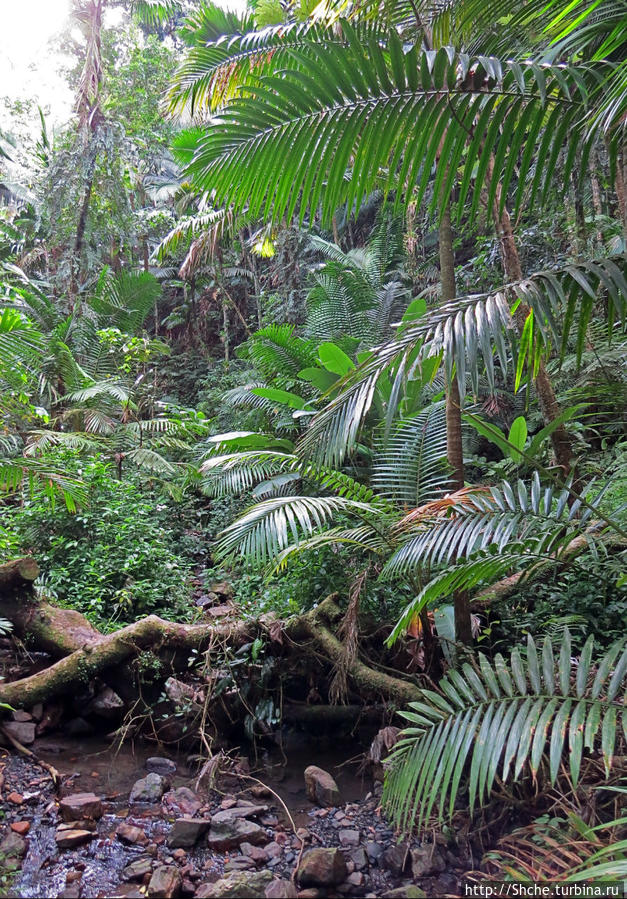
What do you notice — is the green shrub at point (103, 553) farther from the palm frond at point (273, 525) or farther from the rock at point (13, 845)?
the rock at point (13, 845)

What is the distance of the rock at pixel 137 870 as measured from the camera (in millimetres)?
1909

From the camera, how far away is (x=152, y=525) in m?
4.99

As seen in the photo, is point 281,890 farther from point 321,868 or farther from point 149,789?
point 149,789

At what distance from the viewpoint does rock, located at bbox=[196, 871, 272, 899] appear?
171cm

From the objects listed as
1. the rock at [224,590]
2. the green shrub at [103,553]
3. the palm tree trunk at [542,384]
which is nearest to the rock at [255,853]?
the green shrub at [103,553]

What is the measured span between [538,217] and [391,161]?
5.46 meters

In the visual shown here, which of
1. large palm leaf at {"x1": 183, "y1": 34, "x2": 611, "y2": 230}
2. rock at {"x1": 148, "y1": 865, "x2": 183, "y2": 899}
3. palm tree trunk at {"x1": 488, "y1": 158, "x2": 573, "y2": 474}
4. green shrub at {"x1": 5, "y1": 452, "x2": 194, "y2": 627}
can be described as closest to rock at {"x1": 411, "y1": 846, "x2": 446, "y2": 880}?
rock at {"x1": 148, "y1": 865, "x2": 183, "y2": 899}

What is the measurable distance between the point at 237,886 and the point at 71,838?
76 centimetres

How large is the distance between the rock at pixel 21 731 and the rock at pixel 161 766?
62 centimetres

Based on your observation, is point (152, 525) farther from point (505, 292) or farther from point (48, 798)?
point (505, 292)

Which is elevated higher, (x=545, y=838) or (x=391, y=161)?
(x=391, y=161)

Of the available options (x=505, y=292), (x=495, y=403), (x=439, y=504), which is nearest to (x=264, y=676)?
(x=439, y=504)

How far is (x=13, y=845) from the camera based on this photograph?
2.08 metres

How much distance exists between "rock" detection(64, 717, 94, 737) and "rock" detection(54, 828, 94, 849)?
107cm
